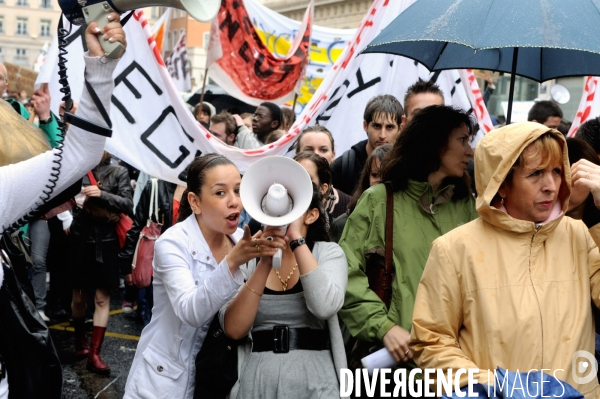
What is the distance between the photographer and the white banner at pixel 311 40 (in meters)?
10.5

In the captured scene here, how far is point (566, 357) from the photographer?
2844 millimetres

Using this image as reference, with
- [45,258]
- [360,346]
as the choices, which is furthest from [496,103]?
[360,346]

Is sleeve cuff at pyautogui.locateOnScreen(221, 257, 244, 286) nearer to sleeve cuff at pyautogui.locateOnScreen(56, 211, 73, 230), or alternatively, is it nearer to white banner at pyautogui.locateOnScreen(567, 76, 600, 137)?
white banner at pyautogui.locateOnScreen(567, 76, 600, 137)

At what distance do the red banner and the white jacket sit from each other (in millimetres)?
5037

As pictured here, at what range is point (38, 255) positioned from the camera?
26.2 feet

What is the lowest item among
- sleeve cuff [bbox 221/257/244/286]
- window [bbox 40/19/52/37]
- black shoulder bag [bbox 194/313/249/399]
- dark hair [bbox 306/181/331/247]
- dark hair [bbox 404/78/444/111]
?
black shoulder bag [bbox 194/313/249/399]

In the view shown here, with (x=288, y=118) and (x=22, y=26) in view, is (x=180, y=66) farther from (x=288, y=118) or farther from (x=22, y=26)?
(x=22, y=26)

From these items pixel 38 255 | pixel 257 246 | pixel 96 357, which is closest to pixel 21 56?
pixel 38 255

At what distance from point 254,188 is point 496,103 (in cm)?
3106

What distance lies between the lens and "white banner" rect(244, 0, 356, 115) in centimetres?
1050

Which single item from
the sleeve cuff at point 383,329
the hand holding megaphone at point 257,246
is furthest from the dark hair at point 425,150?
the hand holding megaphone at point 257,246

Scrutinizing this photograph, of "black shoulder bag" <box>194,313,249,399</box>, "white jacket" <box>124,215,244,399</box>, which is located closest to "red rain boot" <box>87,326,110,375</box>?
"white jacket" <box>124,215,244,399</box>

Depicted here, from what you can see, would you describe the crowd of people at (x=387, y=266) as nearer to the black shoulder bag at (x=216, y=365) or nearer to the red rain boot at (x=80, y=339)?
the black shoulder bag at (x=216, y=365)

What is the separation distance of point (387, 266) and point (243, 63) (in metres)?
5.24
